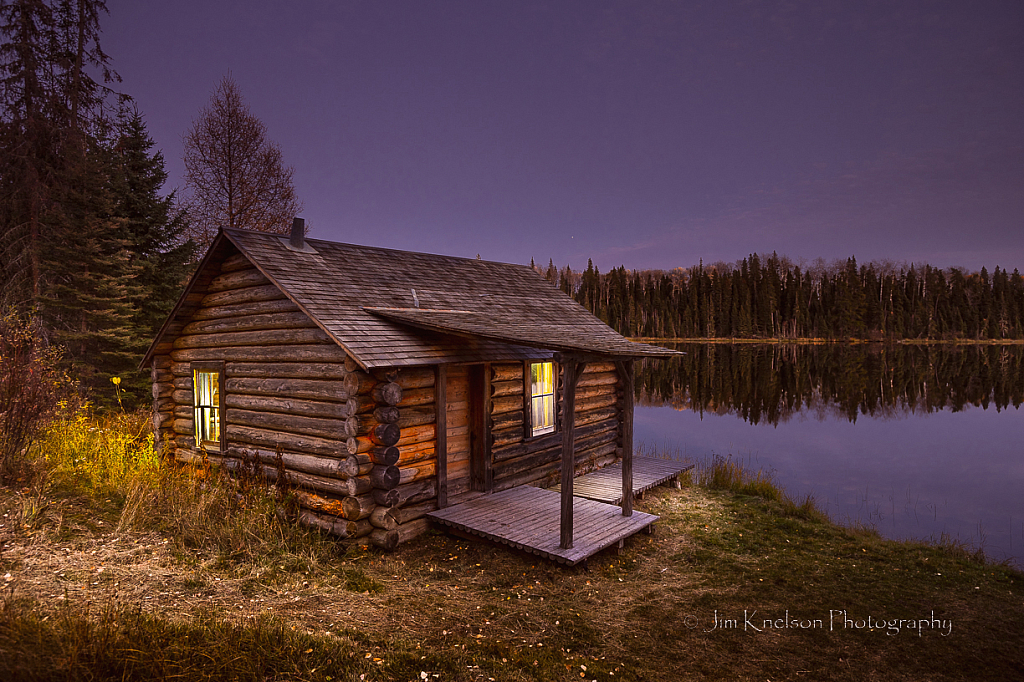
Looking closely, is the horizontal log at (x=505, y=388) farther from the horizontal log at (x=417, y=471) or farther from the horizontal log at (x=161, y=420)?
the horizontal log at (x=161, y=420)

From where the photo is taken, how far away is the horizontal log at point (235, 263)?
10172 millimetres

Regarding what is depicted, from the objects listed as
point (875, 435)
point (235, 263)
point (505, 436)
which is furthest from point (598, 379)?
point (875, 435)

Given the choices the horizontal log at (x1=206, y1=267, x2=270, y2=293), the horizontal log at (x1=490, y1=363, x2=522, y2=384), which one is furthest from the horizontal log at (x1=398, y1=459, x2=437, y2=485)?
the horizontal log at (x1=206, y1=267, x2=270, y2=293)

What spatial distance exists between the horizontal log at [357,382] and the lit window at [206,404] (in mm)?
4956

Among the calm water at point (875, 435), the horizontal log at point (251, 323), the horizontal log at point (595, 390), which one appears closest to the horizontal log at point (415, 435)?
the horizontal log at point (251, 323)

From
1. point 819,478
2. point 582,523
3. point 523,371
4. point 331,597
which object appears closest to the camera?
point 331,597

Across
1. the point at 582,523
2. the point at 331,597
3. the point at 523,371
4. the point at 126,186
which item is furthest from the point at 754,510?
the point at 126,186

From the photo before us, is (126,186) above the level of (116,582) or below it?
above

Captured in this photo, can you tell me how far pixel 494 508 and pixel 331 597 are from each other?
11.6 feet

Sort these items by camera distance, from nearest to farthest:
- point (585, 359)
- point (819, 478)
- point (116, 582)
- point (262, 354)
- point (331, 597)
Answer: point (116, 582) → point (331, 597) → point (585, 359) → point (262, 354) → point (819, 478)

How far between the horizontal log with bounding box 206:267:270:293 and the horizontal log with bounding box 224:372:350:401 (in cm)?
180

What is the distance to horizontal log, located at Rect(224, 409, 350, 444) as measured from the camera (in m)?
8.66

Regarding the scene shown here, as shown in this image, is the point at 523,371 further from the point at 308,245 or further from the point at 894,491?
the point at 894,491

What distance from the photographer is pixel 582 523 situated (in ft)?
29.3
